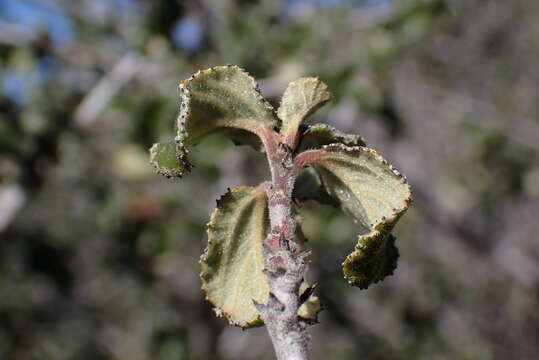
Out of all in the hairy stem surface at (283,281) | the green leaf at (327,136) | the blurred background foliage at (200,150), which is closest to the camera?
the hairy stem surface at (283,281)

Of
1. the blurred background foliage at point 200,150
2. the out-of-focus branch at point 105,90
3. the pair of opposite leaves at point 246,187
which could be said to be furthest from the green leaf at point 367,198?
the out-of-focus branch at point 105,90

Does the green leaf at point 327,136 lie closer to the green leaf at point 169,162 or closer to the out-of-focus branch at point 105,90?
the green leaf at point 169,162

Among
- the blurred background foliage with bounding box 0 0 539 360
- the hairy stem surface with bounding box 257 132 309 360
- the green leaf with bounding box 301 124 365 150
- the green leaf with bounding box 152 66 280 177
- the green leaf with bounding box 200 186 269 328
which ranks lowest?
the hairy stem surface with bounding box 257 132 309 360

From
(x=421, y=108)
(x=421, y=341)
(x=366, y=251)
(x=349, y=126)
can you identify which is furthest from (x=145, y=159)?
(x=421, y=108)

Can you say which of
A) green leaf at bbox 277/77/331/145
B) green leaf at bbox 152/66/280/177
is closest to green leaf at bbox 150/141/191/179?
green leaf at bbox 152/66/280/177

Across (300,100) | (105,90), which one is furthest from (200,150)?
(300,100)

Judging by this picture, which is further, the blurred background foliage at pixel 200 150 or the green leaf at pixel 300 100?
the blurred background foliage at pixel 200 150

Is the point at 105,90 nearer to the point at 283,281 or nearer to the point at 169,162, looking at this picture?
the point at 169,162

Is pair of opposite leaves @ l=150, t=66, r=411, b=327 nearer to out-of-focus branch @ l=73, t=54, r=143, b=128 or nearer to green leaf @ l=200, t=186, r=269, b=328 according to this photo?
green leaf @ l=200, t=186, r=269, b=328
